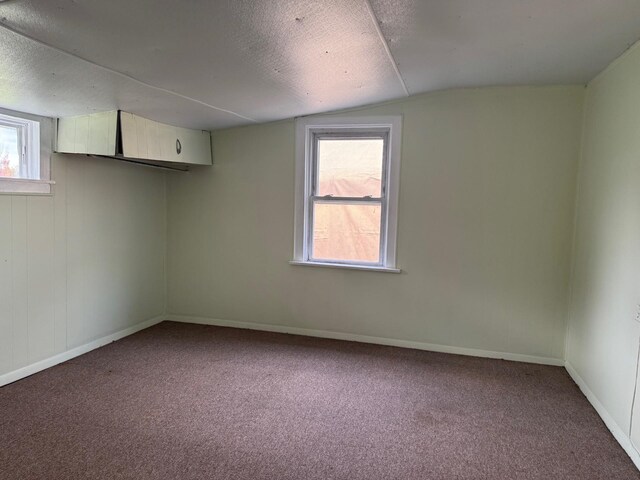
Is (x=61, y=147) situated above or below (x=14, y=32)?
below

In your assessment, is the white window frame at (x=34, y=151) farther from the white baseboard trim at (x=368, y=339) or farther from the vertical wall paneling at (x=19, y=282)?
the white baseboard trim at (x=368, y=339)

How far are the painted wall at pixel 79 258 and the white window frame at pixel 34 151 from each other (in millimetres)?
71

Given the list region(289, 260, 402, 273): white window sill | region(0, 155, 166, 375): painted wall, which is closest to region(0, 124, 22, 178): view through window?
region(0, 155, 166, 375): painted wall

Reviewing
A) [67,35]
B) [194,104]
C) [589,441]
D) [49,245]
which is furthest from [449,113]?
[49,245]

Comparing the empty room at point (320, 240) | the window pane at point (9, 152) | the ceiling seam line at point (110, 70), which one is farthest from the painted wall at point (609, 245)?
the window pane at point (9, 152)

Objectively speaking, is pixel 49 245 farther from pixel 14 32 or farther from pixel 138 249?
pixel 14 32

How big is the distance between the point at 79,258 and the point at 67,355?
2.54 ft

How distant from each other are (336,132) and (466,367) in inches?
92.0

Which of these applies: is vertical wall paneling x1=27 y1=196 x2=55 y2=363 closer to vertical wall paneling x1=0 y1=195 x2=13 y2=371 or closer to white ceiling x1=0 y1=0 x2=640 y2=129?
vertical wall paneling x1=0 y1=195 x2=13 y2=371

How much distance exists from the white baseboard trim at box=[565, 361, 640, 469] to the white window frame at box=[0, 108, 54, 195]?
4018 millimetres

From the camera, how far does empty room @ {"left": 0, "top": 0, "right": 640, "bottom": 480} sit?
206 cm

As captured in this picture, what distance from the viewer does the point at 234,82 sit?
105 inches

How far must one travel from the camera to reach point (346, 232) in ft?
13.0

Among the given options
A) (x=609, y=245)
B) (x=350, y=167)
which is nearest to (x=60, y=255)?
(x=350, y=167)
